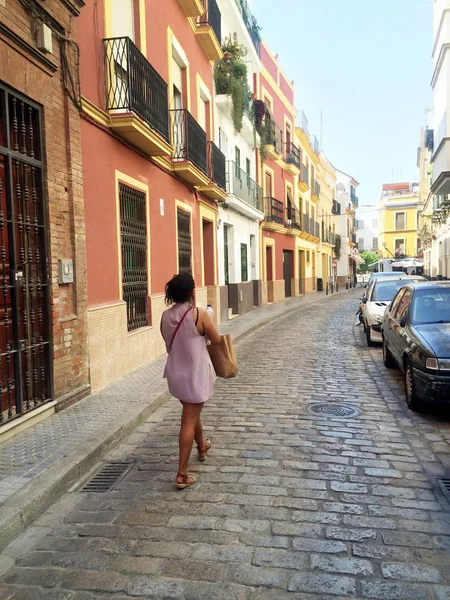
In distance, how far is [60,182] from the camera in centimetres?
609

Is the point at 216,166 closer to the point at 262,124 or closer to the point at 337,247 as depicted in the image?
the point at 262,124

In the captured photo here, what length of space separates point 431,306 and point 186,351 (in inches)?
180

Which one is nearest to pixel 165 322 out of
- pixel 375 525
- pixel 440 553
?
pixel 375 525

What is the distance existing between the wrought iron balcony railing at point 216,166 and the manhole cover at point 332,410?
9007mm

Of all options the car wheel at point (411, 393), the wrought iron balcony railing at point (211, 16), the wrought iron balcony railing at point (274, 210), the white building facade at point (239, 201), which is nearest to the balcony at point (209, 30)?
the wrought iron balcony railing at point (211, 16)

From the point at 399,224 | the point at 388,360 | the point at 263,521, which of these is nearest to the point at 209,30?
the point at 388,360

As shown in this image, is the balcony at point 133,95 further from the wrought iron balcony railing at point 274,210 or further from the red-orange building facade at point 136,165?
the wrought iron balcony railing at point 274,210

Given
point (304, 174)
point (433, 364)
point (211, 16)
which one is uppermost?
point (211, 16)

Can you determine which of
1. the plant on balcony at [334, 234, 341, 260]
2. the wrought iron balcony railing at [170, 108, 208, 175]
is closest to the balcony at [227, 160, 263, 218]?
the wrought iron balcony railing at [170, 108, 208, 175]

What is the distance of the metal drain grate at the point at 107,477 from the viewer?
4.12 meters

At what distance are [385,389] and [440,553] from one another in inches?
172

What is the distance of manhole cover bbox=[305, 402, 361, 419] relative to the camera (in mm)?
6016

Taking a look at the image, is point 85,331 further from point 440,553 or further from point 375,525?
point 440,553

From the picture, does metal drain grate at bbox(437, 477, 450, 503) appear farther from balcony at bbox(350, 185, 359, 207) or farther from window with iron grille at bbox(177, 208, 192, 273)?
balcony at bbox(350, 185, 359, 207)
